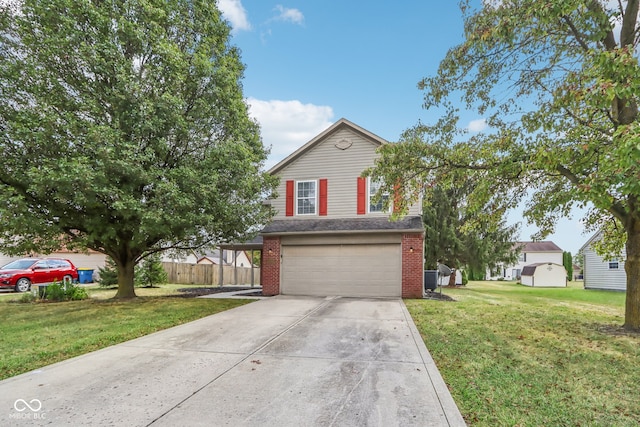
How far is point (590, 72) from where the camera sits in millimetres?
5707

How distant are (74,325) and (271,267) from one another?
7.18 m

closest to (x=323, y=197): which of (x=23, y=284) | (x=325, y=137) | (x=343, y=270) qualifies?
(x=325, y=137)

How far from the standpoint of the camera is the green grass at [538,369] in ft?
11.4

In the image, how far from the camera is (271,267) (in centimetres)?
1390

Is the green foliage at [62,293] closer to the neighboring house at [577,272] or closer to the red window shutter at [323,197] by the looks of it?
the red window shutter at [323,197]

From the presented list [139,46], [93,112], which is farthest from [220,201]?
[139,46]

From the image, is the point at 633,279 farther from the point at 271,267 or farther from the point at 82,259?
the point at 82,259

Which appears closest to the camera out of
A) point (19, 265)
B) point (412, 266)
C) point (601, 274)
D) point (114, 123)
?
point (114, 123)

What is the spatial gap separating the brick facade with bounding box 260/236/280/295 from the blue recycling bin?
1542cm

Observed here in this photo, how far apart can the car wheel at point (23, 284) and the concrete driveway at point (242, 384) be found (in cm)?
1429

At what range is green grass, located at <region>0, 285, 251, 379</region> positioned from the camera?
5301 mm

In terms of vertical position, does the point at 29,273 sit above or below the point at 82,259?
below

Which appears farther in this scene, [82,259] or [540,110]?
[82,259]

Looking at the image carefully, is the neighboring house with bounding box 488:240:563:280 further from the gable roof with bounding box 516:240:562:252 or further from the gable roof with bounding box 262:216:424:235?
the gable roof with bounding box 262:216:424:235
